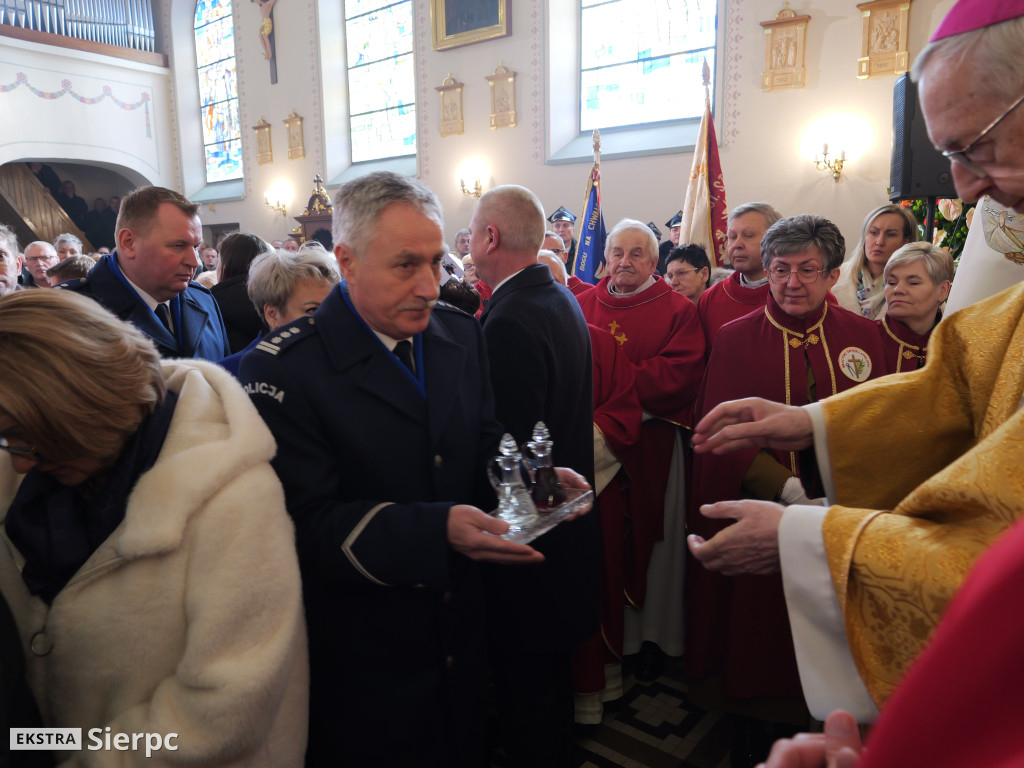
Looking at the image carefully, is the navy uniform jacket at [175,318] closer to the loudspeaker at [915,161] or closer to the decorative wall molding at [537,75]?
the loudspeaker at [915,161]

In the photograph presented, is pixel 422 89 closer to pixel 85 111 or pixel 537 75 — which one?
pixel 537 75

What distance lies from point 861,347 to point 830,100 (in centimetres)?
667

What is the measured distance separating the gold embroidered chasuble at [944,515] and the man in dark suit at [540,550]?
1.12 metres

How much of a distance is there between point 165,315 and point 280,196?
12305 mm

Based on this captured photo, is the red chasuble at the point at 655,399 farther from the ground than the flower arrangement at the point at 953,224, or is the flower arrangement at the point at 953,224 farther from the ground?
the flower arrangement at the point at 953,224

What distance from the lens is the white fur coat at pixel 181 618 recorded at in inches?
45.9

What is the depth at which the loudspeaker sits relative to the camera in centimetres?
342

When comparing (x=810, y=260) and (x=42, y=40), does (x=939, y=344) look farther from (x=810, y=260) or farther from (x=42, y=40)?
(x=42, y=40)

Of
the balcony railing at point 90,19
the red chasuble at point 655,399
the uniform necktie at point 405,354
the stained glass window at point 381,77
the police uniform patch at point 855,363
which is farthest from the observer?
the balcony railing at point 90,19

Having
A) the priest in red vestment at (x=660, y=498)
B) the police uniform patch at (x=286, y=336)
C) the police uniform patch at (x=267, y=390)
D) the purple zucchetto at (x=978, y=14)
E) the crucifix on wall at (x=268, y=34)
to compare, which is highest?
the crucifix on wall at (x=268, y=34)

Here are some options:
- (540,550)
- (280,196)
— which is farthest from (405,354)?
(280,196)

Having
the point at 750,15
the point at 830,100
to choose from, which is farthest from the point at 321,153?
the point at 830,100

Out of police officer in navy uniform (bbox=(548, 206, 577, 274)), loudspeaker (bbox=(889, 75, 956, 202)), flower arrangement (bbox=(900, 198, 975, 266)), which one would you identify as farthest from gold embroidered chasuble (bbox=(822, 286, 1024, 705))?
police officer in navy uniform (bbox=(548, 206, 577, 274))

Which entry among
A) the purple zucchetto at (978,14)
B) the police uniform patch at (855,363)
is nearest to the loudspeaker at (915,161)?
the police uniform patch at (855,363)
